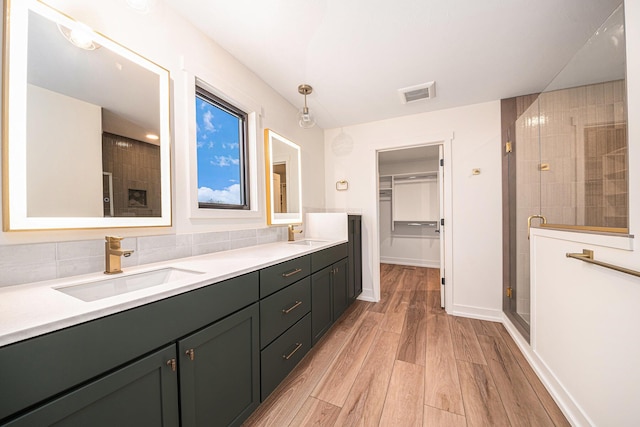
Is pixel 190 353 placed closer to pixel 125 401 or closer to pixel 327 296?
pixel 125 401

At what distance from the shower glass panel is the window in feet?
7.30

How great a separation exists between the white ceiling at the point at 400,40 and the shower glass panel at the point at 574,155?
0.33 metres

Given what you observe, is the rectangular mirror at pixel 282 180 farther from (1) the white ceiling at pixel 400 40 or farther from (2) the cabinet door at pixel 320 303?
(2) the cabinet door at pixel 320 303

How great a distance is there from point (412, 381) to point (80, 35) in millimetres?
2679

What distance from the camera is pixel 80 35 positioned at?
3.46ft

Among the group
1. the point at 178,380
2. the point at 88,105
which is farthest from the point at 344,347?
the point at 88,105

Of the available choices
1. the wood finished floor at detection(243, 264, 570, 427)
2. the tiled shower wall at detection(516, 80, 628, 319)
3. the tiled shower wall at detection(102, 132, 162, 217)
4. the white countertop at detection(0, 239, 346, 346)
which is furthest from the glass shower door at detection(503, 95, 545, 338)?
the tiled shower wall at detection(102, 132, 162, 217)

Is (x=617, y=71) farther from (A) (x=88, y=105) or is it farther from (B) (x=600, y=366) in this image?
(A) (x=88, y=105)

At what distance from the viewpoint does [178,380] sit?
2.90 feet

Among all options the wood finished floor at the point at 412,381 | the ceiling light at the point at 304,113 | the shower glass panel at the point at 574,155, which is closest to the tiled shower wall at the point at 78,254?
the wood finished floor at the point at 412,381

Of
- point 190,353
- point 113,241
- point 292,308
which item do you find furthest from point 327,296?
point 113,241

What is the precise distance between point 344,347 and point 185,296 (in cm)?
156

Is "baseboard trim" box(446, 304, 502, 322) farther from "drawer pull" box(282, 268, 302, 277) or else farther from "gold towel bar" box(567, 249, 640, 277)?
"drawer pull" box(282, 268, 302, 277)

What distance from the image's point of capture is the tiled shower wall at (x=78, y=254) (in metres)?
0.88
